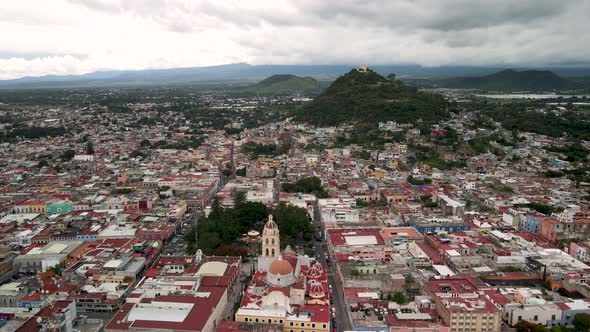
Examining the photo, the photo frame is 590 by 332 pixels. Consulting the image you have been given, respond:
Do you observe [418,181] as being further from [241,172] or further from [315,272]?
[315,272]

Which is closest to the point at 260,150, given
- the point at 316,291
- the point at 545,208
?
the point at 545,208

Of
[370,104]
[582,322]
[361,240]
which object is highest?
[370,104]

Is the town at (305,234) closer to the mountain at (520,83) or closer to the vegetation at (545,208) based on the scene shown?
the vegetation at (545,208)

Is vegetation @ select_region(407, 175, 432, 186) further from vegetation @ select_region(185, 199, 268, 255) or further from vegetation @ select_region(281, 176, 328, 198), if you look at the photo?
vegetation @ select_region(185, 199, 268, 255)

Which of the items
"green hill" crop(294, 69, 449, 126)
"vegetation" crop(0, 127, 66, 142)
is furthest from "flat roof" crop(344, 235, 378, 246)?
"vegetation" crop(0, 127, 66, 142)

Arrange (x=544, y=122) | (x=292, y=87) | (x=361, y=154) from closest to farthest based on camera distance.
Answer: (x=361, y=154) → (x=544, y=122) → (x=292, y=87)

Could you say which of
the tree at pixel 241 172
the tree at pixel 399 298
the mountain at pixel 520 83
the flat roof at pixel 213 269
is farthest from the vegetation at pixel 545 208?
the mountain at pixel 520 83
